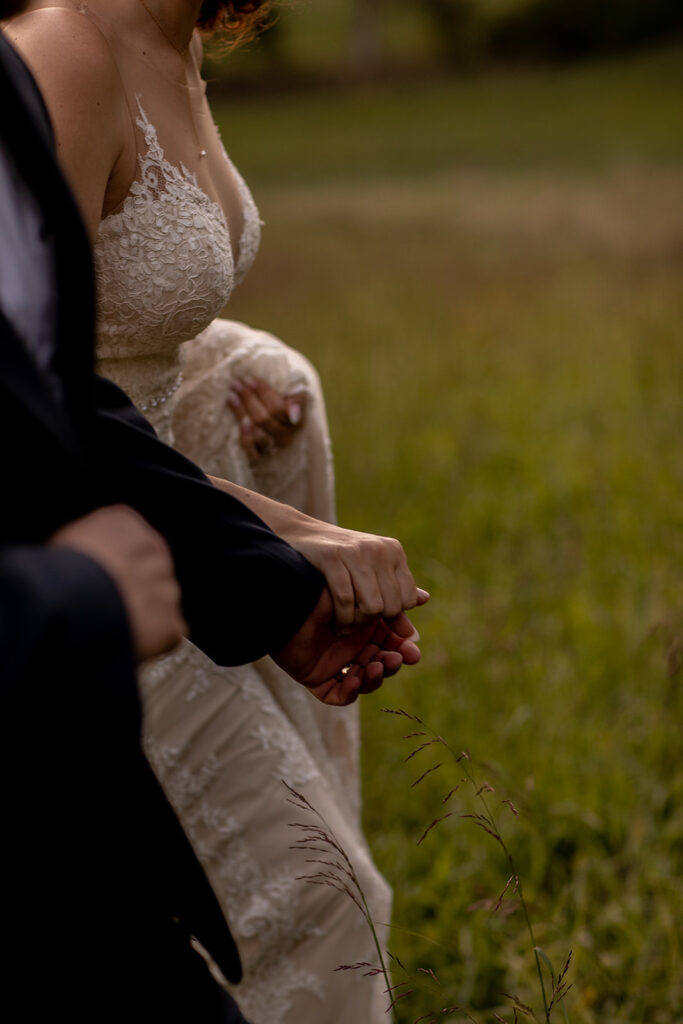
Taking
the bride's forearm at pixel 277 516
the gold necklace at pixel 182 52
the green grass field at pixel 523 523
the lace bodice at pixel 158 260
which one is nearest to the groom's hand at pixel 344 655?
the bride's forearm at pixel 277 516

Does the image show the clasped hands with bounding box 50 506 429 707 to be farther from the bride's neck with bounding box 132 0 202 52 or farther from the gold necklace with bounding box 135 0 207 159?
the bride's neck with bounding box 132 0 202 52

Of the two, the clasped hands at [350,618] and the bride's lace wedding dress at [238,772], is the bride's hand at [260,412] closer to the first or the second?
the bride's lace wedding dress at [238,772]

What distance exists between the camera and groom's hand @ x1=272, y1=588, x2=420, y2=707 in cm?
152

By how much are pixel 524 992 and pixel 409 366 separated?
5.46 m

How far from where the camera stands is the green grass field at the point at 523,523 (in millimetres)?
2801

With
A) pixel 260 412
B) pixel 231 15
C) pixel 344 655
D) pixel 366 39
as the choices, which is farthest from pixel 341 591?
pixel 366 39

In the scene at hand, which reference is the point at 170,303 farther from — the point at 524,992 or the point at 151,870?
the point at 524,992

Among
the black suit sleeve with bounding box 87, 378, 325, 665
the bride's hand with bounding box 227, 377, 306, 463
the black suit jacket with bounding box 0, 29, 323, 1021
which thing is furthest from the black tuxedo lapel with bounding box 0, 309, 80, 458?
the bride's hand with bounding box 227, 377, 306, 463

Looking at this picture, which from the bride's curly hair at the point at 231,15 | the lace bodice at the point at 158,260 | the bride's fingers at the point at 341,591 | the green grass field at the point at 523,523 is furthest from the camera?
the green grass field at the point at 523,523

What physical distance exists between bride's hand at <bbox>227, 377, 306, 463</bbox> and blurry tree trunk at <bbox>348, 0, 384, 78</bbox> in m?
23.7

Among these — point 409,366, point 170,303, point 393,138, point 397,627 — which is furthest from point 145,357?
point 393,138

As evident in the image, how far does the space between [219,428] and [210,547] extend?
1.18 metres

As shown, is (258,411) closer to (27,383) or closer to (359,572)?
(359,572)

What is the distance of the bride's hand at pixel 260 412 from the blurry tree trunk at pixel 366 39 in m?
23.7
